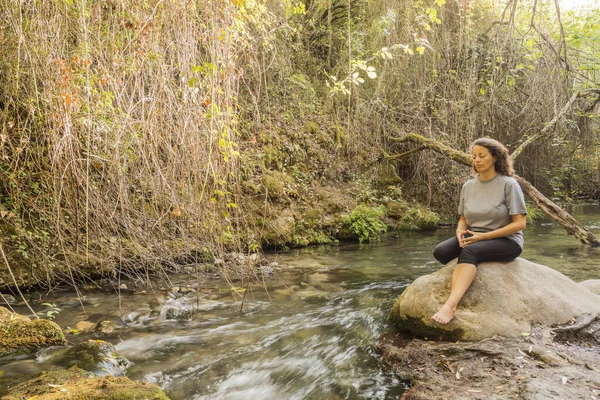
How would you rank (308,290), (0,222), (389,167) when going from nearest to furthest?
1. (0,222)
2. (308,290)
3. (389,167)

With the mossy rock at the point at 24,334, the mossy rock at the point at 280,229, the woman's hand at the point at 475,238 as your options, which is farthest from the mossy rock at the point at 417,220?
the mossy rock at the point at 24,334

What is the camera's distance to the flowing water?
9.73 ft

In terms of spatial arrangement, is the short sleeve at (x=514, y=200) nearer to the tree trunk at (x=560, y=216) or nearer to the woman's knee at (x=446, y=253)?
the woman's knee at (x=446, y=253)

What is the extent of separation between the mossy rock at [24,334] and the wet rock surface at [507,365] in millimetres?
2601

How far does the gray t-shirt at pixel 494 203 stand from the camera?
3.54 metres

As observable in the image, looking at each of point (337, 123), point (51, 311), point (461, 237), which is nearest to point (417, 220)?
point (337, 123)

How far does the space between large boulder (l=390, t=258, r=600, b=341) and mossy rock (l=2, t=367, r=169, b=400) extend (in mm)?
2210

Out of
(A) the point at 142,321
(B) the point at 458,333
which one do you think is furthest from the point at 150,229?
(B) the point at 458,333

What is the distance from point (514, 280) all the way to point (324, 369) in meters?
1.83

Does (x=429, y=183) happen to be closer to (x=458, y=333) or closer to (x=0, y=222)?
(x=458, y=333)

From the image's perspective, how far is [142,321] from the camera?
3996 mm

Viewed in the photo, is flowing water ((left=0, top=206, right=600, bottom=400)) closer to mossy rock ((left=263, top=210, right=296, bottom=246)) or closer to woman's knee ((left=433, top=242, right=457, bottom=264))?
woman's knee ((left=433, top=242, right=457, bottom=264))

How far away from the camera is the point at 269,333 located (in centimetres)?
388

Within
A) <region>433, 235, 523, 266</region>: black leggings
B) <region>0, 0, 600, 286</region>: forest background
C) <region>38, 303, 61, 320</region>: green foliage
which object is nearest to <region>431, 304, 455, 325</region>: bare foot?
<region>433, 235, 523, 266</region>: black leggings
